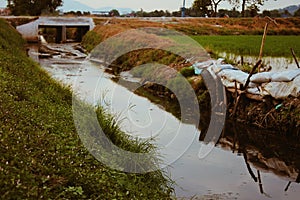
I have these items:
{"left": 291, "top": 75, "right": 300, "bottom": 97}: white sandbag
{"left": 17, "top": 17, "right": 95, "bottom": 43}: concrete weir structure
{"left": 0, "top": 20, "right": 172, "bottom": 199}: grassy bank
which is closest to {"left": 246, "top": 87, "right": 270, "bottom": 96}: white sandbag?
{"left": 291, "top": 75, "right": 300, "bottom": 97}: white sandbag

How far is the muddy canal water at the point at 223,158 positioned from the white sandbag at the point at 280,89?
70cm

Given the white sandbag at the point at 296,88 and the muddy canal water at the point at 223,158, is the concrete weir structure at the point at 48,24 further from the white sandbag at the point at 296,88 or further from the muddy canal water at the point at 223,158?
the white sandbag at the point at 296,88

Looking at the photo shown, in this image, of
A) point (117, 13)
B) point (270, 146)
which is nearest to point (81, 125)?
point (270, 146)

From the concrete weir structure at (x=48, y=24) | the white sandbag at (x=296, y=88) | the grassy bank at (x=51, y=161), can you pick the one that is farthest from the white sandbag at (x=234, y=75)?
the concrete weir structure at (x=48, y=24)

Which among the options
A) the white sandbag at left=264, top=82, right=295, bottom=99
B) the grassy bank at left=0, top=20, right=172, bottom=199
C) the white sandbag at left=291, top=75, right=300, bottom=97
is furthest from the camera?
the white sandbag at left=264, top=82, right=295, bottom=99

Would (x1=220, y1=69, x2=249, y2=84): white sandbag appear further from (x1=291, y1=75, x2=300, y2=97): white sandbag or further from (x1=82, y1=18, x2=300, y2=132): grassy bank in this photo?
(x1=291, y1=75, x2=300, y2=97): white sandbag

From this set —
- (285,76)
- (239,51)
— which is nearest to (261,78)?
(285,76)

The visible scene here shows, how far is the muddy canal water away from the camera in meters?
5.90

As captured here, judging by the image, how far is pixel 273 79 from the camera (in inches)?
349

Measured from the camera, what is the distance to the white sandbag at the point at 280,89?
8.45 m

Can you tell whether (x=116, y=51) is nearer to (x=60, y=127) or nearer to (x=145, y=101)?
(x=145, y=101)

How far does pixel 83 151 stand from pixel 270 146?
4.14 metres

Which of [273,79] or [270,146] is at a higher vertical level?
[273,79]

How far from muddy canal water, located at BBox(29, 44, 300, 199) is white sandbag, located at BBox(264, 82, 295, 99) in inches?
27.7
